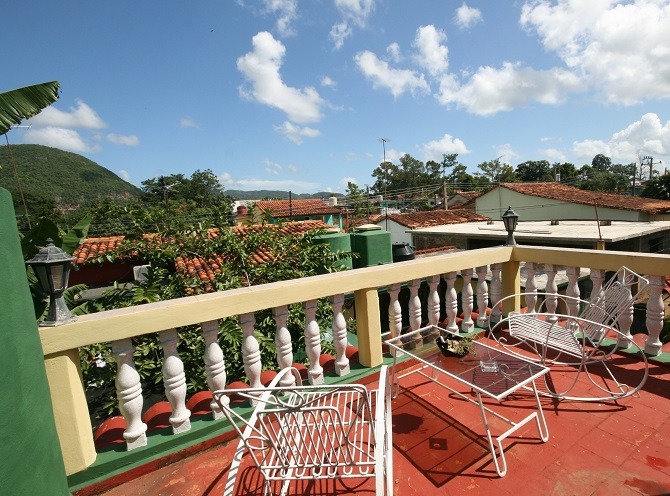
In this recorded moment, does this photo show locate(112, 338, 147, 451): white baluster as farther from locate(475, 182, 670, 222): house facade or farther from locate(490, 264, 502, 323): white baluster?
locate(475, 182, 670, 222): house facade

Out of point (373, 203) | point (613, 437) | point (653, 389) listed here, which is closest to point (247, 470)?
point (613, 437)

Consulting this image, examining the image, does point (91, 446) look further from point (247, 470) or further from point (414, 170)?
point (414, 170)

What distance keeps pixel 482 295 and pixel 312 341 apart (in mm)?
1935

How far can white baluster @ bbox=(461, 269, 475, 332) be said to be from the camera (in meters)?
3.35

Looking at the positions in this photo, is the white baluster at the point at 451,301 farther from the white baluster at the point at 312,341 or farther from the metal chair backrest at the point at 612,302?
the white baluster at the point at 312,341

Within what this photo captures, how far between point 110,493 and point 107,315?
3.45 feet

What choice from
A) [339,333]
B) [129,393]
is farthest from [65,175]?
[339,333]

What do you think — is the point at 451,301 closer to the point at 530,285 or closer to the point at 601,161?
the point at 530,285

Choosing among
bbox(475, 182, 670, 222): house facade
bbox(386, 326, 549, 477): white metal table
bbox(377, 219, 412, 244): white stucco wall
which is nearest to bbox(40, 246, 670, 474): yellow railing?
bbox(386, 326, 549, 477): white metal table

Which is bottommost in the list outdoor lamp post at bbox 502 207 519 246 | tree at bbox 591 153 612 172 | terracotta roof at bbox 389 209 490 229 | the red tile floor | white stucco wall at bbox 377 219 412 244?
white stucco wall at bbox 377 219 412 244

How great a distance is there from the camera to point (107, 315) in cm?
193

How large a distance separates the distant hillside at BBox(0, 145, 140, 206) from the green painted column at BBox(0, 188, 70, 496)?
5555 centimetres

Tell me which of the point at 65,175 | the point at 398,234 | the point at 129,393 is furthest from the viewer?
the point at 65,175

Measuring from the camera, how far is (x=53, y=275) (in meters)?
1.76
